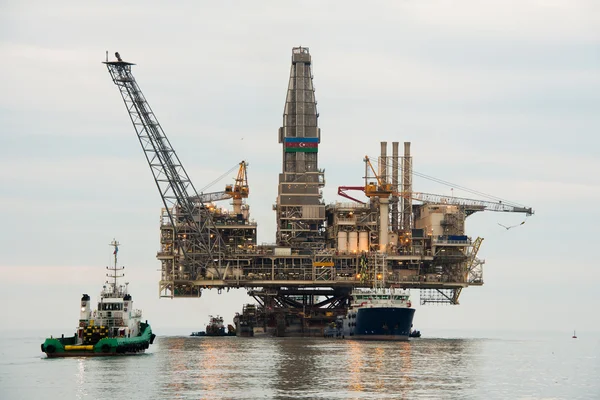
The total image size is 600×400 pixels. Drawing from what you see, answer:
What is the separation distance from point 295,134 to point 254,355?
253ft

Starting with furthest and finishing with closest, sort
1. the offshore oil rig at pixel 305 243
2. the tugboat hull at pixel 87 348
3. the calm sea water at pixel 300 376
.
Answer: the offshore oil rig at pixel 305 243 → the tugboat hull at pixel 87 348 → the calm sea water at pixel 300 376

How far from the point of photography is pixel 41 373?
97250 millimetres

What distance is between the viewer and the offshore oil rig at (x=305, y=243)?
18300 centimetres

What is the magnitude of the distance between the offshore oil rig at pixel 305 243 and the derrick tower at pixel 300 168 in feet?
0.59

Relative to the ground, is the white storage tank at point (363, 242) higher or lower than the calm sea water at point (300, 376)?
higher

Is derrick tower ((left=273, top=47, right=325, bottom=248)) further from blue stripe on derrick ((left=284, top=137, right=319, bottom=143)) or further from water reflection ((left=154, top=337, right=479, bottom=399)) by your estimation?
water reflection ((left=154, top=337, right=479, bottom=399))

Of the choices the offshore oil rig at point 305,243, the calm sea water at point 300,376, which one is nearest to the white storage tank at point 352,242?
the offshore oil rig at point 305,243

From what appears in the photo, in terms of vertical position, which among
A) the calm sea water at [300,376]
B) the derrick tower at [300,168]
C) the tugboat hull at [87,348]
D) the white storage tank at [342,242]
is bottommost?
the calm sea water at [300,376]

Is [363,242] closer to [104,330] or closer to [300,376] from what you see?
[104,330]

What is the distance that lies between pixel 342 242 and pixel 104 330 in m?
77.0

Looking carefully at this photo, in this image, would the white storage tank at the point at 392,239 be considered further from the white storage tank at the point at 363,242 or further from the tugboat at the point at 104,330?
the tugboat at the point at 104,330

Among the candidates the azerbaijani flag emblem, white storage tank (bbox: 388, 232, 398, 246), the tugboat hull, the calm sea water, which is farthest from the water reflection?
the azerbaijani flag emblem

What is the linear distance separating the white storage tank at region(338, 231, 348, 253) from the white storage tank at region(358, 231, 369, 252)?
2299mm

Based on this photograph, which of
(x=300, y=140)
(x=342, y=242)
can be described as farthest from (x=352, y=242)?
(x=300, y=140)
